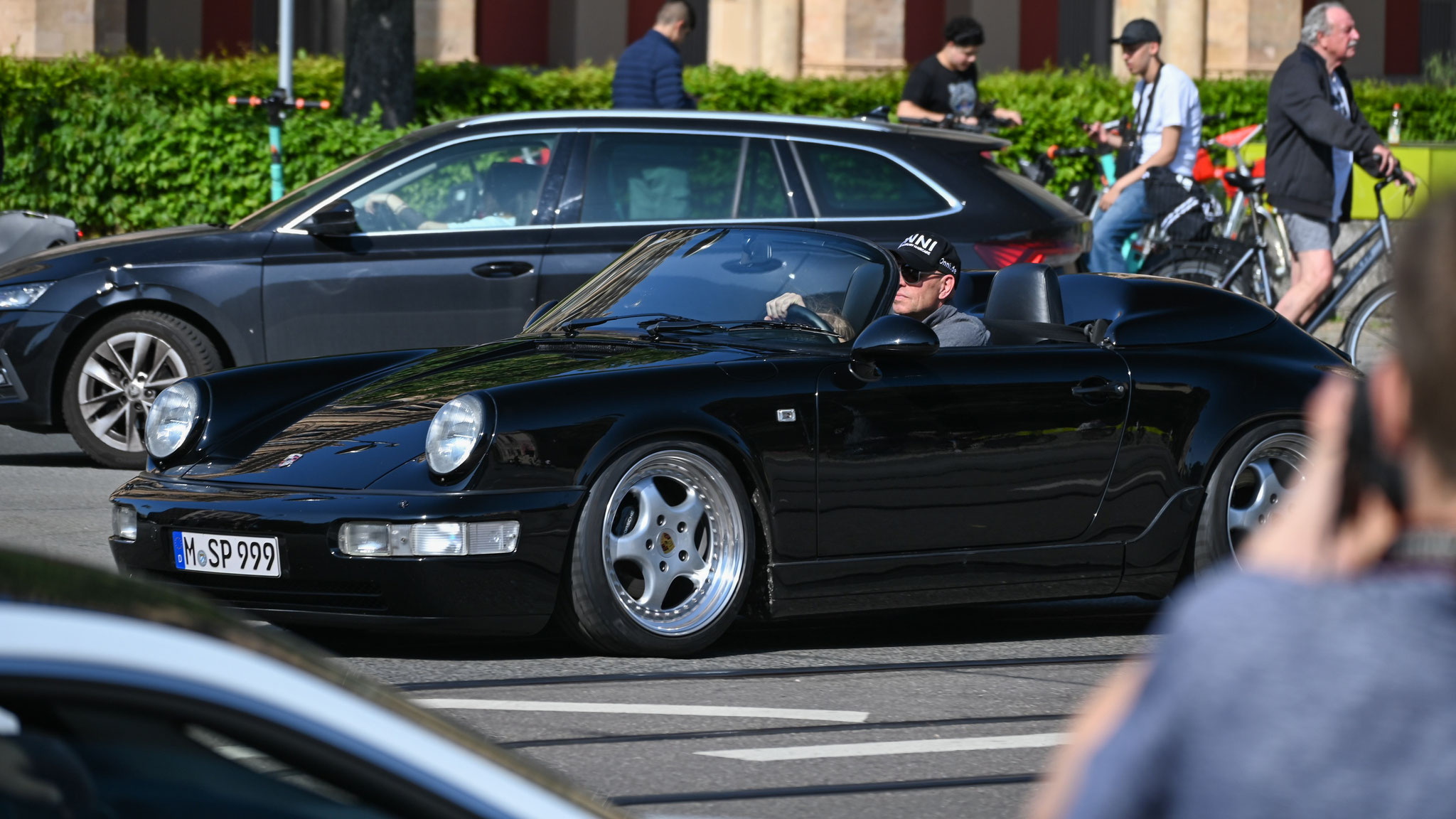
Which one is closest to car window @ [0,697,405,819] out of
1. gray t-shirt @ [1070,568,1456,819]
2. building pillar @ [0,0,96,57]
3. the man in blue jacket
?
gray t-shirt @ [1070,568,1456,819]

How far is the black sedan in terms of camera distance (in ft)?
30.6

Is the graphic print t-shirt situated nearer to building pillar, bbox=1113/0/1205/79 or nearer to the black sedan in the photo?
the black sedan

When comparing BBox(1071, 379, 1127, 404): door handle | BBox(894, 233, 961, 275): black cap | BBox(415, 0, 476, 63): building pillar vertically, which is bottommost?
BBox(1071, 379, 1127, 404): door handle

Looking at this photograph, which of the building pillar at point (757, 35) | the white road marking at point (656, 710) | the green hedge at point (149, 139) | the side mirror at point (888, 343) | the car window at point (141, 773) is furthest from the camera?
the building pillar at point (757, 35)

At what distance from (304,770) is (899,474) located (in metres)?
4.43

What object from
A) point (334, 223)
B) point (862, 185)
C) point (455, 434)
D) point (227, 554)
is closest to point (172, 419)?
point (227, 554)

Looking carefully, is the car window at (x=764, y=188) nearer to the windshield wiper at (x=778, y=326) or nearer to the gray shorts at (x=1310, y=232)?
the gray shorts at (x=1310, y=232)

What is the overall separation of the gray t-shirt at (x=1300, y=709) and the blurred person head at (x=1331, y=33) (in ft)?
33.2

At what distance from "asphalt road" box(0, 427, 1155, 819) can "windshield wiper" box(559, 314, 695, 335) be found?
103 cm

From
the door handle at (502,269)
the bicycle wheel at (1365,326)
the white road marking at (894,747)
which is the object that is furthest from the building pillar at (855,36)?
the white road marking at (894,747)

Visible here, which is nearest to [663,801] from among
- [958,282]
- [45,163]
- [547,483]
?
[547,483]

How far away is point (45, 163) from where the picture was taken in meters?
15.4

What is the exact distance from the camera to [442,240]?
31.2 feet

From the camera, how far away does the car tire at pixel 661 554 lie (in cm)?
563
